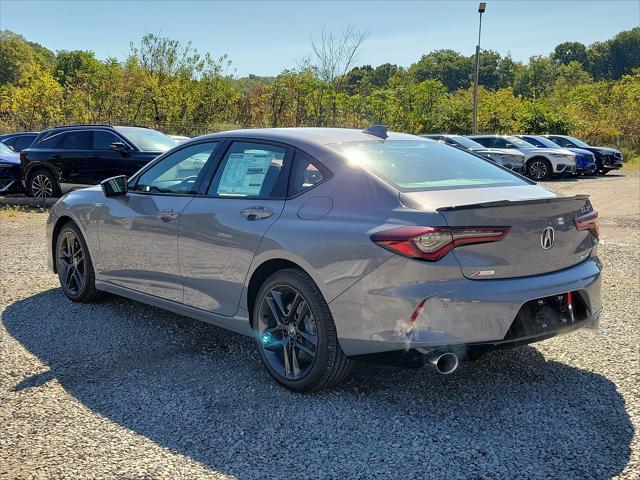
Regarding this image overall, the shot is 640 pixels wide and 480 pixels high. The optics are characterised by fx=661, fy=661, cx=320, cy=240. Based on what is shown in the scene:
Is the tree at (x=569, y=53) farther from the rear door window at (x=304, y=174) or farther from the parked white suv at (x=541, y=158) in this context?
the rear door window at (x=304, y=174)

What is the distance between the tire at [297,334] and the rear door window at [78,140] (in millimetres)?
10740

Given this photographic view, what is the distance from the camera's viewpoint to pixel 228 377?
164 inches

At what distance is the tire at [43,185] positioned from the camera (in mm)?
13977

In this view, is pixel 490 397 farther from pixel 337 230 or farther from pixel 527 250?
pixel 337 230

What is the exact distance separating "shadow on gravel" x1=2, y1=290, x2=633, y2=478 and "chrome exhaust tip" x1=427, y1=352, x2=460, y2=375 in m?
0.31

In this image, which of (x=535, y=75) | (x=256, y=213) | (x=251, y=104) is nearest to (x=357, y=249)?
(x=256, y=213)

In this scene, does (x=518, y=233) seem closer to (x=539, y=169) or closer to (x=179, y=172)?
(x=179, y=172)

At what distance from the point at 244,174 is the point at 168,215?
0.71 metres

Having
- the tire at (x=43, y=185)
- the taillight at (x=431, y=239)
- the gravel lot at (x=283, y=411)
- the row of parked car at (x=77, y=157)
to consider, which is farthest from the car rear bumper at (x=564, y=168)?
the taillight at (x=431, y=239)

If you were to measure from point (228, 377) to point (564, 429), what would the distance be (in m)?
2.00

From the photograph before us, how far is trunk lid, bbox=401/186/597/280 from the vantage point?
11.0 ft

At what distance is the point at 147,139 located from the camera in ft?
43.2

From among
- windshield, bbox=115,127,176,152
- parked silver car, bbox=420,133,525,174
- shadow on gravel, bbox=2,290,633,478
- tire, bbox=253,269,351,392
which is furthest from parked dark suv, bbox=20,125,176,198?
parked silver car, bbox=420,133,525,174

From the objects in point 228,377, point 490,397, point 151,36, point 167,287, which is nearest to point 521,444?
point 490,397
